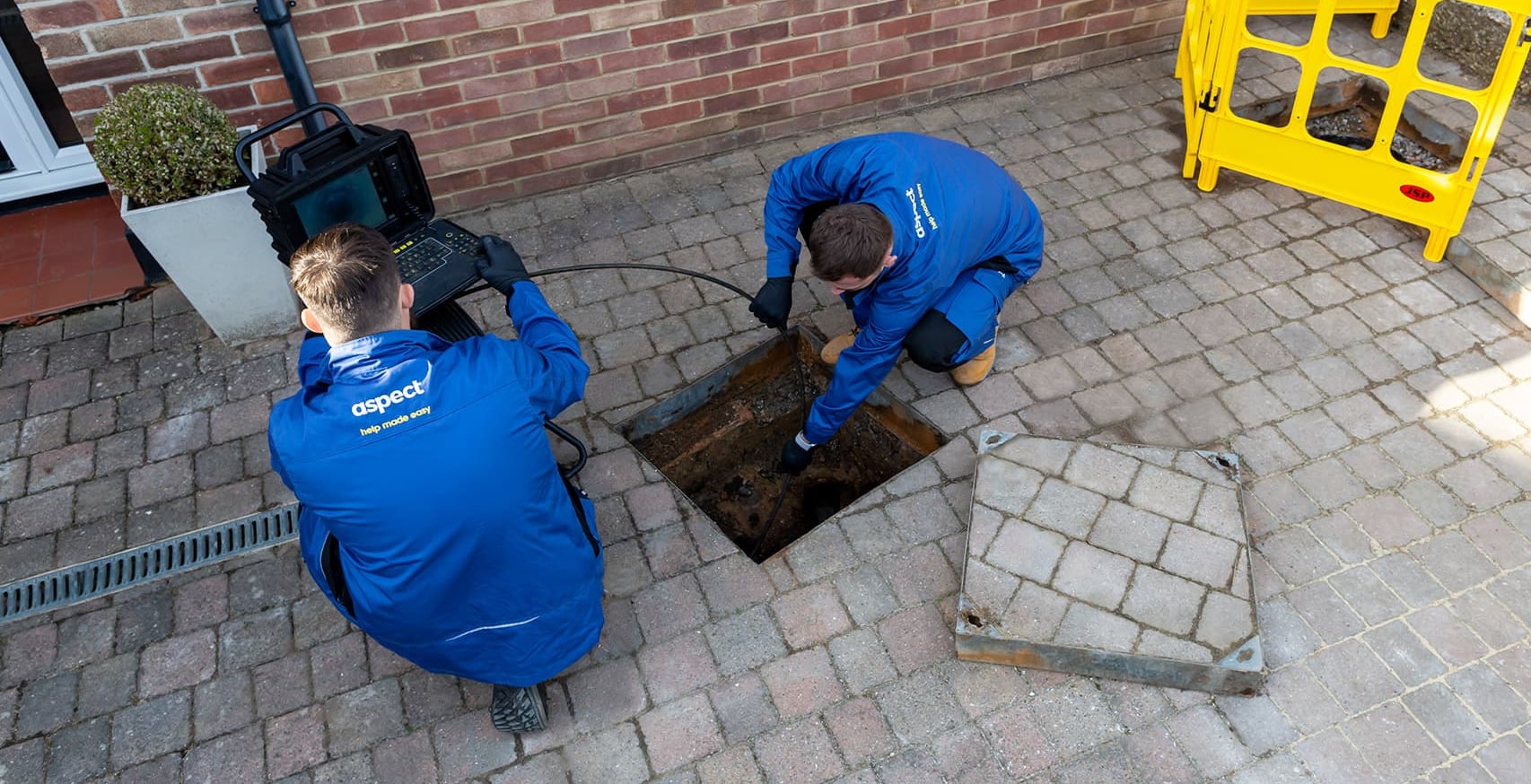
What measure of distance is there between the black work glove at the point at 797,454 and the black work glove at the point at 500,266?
1378mm

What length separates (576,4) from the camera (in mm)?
4965

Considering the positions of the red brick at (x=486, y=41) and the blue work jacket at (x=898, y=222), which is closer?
the blue work jacket at (x=898, y=222)

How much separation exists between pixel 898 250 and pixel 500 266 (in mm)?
1383

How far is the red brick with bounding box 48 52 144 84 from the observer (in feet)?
14.1

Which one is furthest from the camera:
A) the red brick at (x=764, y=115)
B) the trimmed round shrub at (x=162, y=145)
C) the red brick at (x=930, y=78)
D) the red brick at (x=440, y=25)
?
the red brick at (x=930, y=78)

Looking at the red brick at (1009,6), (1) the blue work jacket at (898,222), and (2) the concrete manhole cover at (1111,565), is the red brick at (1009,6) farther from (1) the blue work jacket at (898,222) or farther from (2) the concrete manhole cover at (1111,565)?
(2) the concrete manhole cover at (1111,565)

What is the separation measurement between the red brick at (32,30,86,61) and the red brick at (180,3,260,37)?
41 cm

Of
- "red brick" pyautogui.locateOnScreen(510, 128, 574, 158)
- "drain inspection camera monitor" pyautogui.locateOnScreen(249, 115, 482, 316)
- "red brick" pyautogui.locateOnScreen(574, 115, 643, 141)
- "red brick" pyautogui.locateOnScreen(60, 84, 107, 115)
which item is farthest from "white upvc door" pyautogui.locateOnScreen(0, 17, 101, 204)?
"drain inspection camera monitor" pyautogui.locateOnScreen(249, 115, 482, 316)

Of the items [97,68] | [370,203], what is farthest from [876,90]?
[97,68]

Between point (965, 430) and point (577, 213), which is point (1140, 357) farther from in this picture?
point (577, 213)

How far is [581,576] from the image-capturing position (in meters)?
3.11

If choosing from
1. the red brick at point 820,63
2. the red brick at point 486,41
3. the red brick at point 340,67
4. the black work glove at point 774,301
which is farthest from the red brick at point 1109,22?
the red brick at point 340,67

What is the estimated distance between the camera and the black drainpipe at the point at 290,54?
432 cm

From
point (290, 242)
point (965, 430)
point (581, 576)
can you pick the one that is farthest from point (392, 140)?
point (965, 430)
